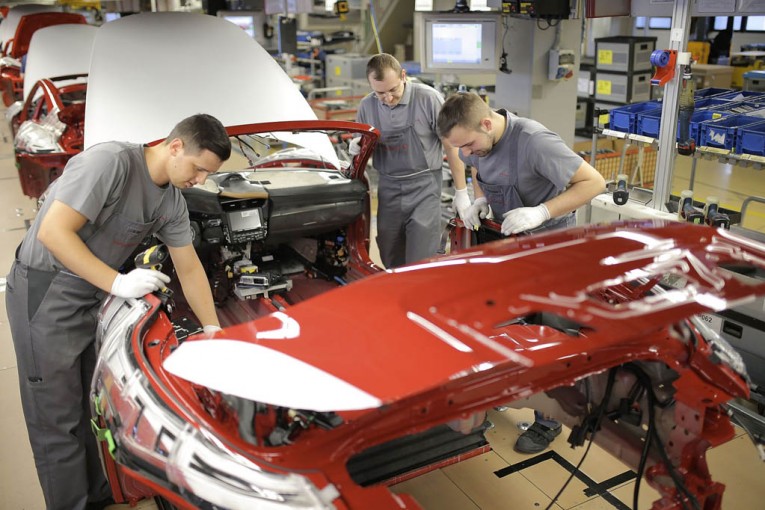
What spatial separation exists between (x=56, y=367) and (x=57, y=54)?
7.03 meters

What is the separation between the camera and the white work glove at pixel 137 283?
2.62 metres

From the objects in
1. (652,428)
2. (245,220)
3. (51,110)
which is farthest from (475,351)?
(51,110)

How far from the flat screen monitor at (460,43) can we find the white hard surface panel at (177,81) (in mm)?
1688

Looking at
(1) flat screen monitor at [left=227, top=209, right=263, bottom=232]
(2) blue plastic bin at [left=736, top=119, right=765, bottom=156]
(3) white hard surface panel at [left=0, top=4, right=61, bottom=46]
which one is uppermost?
(3) white hard surface panel at [left=0, top=4, right=61, bottom=46]

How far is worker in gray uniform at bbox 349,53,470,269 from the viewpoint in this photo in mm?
4375

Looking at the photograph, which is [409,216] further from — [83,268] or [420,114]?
[83,268]

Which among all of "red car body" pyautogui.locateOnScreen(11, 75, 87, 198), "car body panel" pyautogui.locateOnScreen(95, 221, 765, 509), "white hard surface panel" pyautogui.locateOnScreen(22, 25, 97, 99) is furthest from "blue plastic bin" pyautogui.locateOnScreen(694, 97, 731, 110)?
"white hard surface panel" pyautogui.locateOnScreen(22, 25, 97, 99)

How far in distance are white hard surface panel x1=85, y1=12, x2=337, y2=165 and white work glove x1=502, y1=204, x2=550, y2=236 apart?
72.6 inches

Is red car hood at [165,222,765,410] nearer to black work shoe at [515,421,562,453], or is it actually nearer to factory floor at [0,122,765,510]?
factory floor at [0,122,765,510]

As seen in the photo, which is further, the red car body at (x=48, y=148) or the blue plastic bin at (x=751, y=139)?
the red car body at (x=48, y=148)

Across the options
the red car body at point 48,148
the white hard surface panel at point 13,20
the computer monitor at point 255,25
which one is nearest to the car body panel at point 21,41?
the white hard surface panel at point 13,20

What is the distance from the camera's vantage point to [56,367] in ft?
9.10

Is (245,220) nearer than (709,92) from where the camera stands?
Yes

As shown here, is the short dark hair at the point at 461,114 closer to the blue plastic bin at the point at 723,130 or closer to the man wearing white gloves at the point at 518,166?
the man wearing white gloves at the point at 518,166
